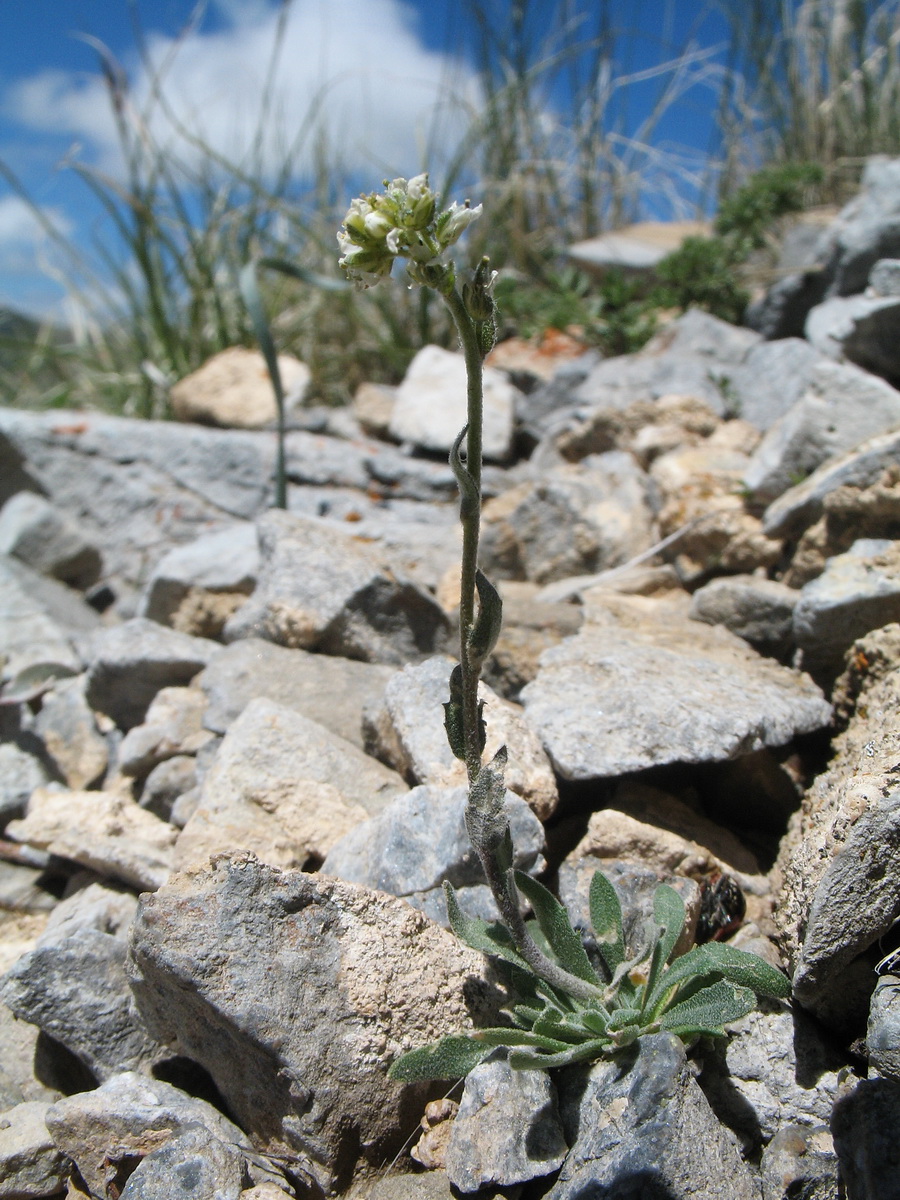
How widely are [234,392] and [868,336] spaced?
3513 millimetres

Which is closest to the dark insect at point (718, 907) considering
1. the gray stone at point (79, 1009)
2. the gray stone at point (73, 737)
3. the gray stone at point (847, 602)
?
the gray stone at point (847, 602)

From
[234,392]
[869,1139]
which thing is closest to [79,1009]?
[869,1139]

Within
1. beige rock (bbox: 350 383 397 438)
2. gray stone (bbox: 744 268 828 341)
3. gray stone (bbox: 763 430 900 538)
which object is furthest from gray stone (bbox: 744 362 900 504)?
beige rock (bbox: 350 383 397 438)

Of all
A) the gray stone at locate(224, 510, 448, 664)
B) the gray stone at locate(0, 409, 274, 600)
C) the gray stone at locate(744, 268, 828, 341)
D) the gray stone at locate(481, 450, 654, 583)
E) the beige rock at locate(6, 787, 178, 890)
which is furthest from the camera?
the gray stone at locate(744, 268, 828, 341)

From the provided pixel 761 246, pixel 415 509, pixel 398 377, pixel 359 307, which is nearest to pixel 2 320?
pixel 359 307

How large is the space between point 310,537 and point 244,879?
5.44 feet

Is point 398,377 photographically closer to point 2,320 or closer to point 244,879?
point 2,320

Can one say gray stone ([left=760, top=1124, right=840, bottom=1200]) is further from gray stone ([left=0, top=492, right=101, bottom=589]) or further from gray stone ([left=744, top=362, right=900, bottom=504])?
gray stone ([left=0, top=492, right=101, bottom=589])

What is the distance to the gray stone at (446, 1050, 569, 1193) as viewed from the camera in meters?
1.67

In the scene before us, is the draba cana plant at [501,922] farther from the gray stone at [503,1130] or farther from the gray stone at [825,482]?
the gray stone at [825,482]

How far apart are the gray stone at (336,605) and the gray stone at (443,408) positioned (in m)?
1.78

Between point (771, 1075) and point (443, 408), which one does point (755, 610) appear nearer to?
point (771, 1075)

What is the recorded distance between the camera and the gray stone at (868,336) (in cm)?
365

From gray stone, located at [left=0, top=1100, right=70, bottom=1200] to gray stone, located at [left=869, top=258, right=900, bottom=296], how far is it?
435 centimetres
